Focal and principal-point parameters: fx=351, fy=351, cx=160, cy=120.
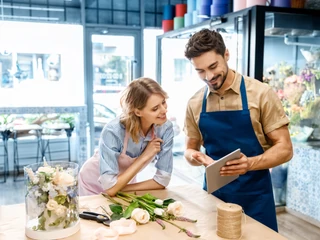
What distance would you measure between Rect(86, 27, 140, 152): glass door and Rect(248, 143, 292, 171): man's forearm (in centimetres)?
418

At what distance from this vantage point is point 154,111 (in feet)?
6.09

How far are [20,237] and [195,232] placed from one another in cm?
66

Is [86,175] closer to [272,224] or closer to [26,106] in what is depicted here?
[272,224]

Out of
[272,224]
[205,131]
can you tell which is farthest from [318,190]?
[205,131]

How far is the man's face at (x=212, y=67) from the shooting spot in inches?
66.1

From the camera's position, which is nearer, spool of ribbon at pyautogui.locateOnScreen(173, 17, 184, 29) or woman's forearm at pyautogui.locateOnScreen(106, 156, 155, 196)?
woman's forearm at pyautogui.locateOnScreen(106, 156, 155, 196)

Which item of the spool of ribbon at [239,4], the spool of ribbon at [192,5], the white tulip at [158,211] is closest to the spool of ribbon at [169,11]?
the spool of ribbon at [192,5]

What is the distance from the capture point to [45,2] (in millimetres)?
5207

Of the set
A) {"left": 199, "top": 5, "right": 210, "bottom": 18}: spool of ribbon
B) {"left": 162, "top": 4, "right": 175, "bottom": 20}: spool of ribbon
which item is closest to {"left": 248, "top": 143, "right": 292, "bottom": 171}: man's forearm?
{"left": 199, "top": 5, "right": 210, "bottom": 18}: spool of ribbon

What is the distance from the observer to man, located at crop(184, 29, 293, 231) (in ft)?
5.55

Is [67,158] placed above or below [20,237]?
below

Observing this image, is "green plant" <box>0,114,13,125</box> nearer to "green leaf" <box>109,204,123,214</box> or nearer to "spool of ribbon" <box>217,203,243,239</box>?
"green leaf" <box>109,204,123,214</box>

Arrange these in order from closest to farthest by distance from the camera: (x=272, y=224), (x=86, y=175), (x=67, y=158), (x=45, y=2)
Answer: (x=272, y=224) < (x=86, y=175) < (x=45, y=2) < (x=67, y=158)

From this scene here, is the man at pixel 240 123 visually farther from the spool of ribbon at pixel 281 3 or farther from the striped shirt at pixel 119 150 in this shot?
the spool of ribbon at pixel 281 3
